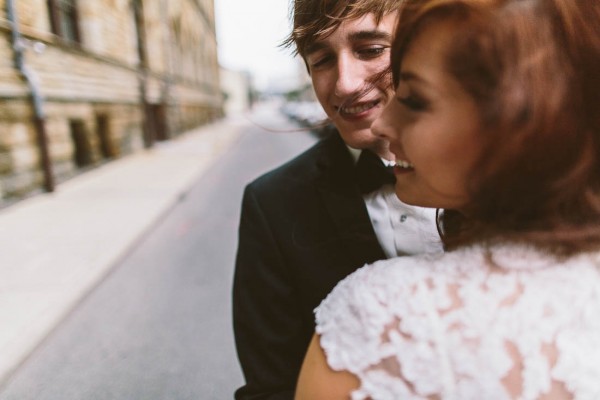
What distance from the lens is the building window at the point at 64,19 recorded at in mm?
9789

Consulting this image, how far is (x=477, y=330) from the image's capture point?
634 millimetres

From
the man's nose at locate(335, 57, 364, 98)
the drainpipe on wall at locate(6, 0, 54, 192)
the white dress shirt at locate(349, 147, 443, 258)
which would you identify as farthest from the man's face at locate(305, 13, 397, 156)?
the drainpipe on wall at locate(6, 0, 54, 192)

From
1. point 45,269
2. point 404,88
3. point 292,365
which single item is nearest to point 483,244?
point 404,88

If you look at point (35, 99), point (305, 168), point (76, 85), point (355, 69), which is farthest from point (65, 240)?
point (76, 85)

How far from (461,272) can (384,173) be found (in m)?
0.63

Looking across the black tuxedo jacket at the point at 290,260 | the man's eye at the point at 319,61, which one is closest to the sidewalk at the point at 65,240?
the black tuxedo jacket at the point at 290,260

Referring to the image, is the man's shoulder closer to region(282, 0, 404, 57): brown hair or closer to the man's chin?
the man's chin

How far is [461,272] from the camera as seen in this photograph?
69 centimetres

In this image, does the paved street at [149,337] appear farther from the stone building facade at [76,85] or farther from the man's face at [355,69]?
the stone building facade at [76,85]

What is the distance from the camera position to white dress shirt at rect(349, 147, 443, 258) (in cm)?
124

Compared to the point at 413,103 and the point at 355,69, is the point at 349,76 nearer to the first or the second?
the point at 355,69

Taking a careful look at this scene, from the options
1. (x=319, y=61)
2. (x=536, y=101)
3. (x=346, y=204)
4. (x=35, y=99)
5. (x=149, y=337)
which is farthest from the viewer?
(x=35, y=99)

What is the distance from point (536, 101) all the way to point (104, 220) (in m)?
7.07

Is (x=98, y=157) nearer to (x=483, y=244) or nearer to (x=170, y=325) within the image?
(x=170, y=325)
